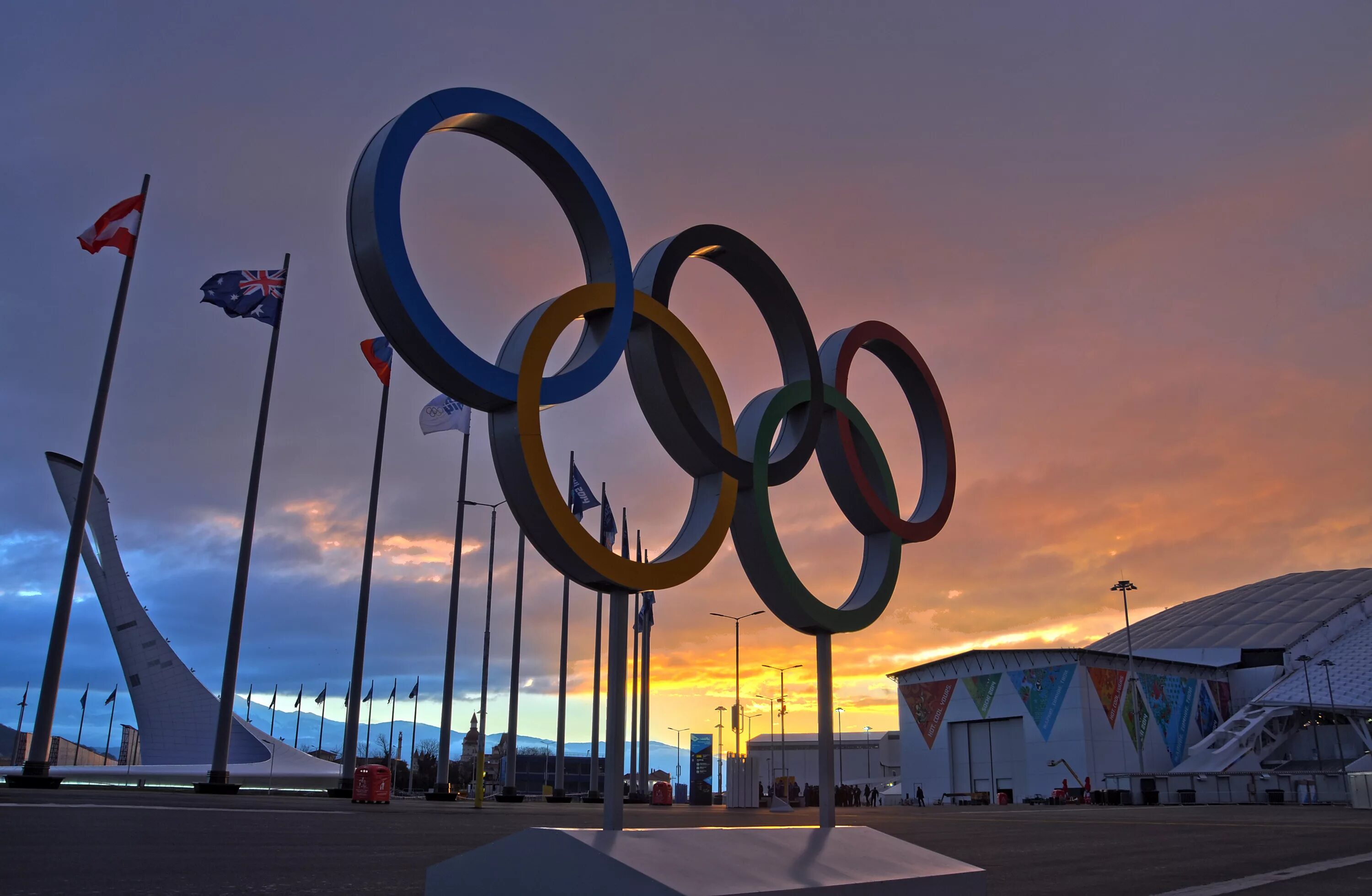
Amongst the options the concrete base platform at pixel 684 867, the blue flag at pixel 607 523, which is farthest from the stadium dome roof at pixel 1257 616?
the concrete base platform at pixel 684 867

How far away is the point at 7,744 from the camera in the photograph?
17562cm

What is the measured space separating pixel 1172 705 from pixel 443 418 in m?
72.0

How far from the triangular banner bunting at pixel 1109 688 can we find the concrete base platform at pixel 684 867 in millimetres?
71008

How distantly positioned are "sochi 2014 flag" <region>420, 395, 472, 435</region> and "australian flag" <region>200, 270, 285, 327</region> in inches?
220

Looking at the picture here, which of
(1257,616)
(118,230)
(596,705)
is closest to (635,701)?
(596,705)

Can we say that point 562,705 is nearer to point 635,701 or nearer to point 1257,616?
point 635,701

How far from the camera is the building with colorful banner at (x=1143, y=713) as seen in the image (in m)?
72.2

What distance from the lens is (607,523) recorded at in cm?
3906

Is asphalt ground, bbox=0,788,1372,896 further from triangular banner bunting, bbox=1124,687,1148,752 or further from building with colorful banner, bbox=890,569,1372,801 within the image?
triangular banner bunting, bbox=1124,687,1148,752

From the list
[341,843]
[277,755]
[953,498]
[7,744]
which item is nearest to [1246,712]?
[277,755]

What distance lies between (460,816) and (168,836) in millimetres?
12522

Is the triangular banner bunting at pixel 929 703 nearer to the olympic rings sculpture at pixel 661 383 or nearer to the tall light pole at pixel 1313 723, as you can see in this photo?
the tall light pole at pixel 1313 723

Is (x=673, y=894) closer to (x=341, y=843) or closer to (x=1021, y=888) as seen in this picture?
(x=1021, y=888)

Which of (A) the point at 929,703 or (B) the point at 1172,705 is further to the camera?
(A) the point at 929,703
